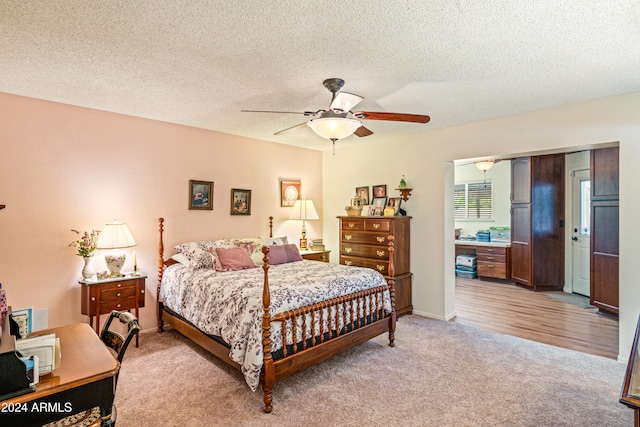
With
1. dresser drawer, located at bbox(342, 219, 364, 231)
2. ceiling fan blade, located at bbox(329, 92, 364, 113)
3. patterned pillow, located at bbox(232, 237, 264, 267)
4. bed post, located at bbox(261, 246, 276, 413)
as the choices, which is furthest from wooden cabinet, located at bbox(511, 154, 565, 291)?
bed post, located at bbox(261, 246, 276, 413)

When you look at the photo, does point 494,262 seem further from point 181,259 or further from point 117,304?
point 117,304

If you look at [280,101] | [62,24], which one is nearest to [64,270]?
[62,24]

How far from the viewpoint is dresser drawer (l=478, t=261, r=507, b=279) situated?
6.85 metres

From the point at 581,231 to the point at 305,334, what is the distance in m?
5.58

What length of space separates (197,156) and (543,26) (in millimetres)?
3899

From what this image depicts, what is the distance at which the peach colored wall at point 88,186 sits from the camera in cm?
332

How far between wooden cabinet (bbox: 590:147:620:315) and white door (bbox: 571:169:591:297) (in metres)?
0.96

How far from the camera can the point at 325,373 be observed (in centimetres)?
311

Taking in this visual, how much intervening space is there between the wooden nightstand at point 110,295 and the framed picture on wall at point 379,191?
3.40 metres

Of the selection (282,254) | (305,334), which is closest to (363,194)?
(282,254)

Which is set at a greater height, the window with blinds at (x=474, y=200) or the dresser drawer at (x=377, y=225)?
the window with blinds at (x=474, y=200)

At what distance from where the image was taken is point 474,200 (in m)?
7.91

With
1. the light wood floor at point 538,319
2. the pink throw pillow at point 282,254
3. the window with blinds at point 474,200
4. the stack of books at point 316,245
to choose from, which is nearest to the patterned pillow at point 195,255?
the pink throw pillow at point 282,254

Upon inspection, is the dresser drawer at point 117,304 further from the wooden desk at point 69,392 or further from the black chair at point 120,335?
the wooden desk at point 69,392
